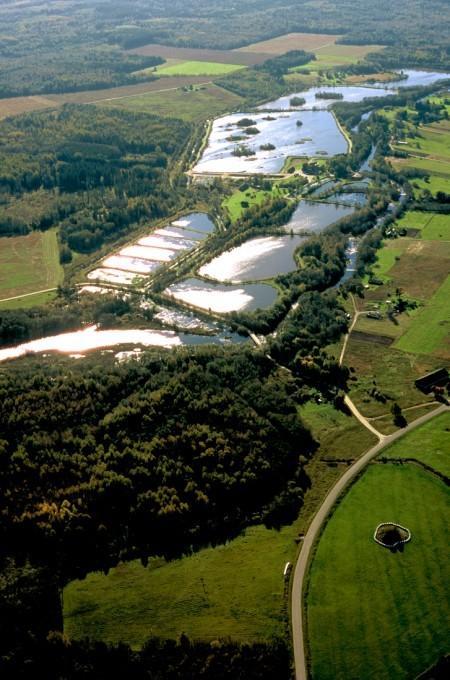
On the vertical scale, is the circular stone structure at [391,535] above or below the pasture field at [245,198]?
below

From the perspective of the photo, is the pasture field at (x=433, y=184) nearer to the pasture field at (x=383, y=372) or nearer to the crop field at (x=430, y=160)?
the crop field at (x=430, y=160)

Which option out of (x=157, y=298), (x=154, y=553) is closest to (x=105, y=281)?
(x=157, y=298)

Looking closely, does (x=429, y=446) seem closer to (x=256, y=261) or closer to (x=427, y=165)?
(x=256, y=261)

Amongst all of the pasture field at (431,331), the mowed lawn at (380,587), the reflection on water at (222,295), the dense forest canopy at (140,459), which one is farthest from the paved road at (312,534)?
the reflection on water at (222,295)

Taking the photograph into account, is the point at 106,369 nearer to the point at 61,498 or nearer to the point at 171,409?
the point at 171,409

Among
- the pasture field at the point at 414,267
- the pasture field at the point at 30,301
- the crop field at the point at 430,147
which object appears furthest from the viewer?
the crop field at the point at 430,147

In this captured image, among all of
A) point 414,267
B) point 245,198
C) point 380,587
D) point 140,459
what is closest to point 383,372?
point 414,267

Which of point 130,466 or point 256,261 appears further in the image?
point 256,261
